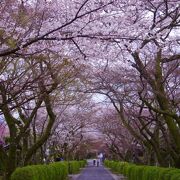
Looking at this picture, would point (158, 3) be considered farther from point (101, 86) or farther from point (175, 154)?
point (101, 86)

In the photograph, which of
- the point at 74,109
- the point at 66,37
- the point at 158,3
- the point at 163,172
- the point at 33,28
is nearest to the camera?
the point at 66,37

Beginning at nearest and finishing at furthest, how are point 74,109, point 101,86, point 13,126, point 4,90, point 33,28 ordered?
point 33,28, point 4,90, point 13,126, point 101,86, point 74,109

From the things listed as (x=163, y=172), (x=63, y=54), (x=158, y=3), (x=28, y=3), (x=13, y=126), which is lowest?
(x=163, y=172)

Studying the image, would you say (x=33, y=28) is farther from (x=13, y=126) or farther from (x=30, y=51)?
(x=13, y=126)

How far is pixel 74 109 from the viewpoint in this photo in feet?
92.8

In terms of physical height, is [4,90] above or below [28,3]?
below

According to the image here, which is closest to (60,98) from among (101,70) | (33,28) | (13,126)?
(101,70)

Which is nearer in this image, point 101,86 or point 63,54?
point 63,54

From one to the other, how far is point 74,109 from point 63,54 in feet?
65.4

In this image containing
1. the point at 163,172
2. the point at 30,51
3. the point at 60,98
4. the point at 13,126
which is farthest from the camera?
the point at 60,98

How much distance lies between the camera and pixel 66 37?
20.3 ft

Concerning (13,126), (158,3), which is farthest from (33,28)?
(13,126)

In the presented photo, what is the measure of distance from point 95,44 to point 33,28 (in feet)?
3.53

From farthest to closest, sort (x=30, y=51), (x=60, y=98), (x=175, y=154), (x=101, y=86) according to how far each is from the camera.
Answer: (x=101, y=86) < (x=60, y=98) < (x=175, y=154) < (x=30, y=51)
